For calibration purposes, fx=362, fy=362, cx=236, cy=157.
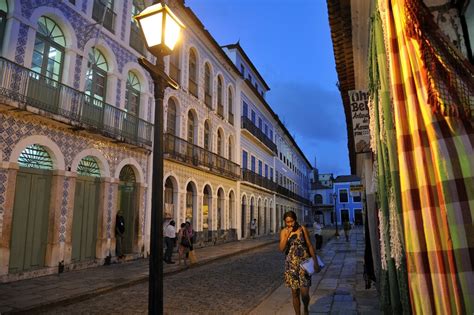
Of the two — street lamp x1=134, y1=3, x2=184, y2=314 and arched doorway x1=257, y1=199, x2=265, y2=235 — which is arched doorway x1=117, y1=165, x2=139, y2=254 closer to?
street lamp x1=134, y1=3, x2=184, y2=314

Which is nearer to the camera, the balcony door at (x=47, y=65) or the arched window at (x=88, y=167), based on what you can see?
the balcony door at (x=47, y=65)

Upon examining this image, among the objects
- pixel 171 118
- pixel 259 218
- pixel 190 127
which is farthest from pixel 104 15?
pixel 259 218

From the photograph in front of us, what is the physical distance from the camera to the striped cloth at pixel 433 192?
4.82 ft

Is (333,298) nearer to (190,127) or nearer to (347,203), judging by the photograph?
(190,127)

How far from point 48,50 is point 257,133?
67.7ft

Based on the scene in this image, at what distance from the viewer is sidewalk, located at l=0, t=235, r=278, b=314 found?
6875mm

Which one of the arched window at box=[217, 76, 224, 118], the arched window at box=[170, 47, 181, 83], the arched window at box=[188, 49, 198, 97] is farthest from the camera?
the arched window at box=[217, 76, 224, 118]

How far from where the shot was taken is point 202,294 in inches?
316

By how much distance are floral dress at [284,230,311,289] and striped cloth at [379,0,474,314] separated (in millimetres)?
3605

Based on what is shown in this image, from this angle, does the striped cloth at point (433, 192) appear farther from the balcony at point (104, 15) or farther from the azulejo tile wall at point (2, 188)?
the balcony at point (104, 15)

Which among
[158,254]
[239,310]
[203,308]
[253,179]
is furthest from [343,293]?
[253,179]

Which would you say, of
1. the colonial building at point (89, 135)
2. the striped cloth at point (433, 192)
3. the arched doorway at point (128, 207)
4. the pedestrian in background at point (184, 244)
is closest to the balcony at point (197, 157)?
the colonial building at point (89, 135)

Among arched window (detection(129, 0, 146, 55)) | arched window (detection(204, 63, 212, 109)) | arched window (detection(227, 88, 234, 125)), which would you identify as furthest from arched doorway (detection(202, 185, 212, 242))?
arched window (detection(129, 0, 146, 55))

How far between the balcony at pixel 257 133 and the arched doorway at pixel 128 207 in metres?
13.8
